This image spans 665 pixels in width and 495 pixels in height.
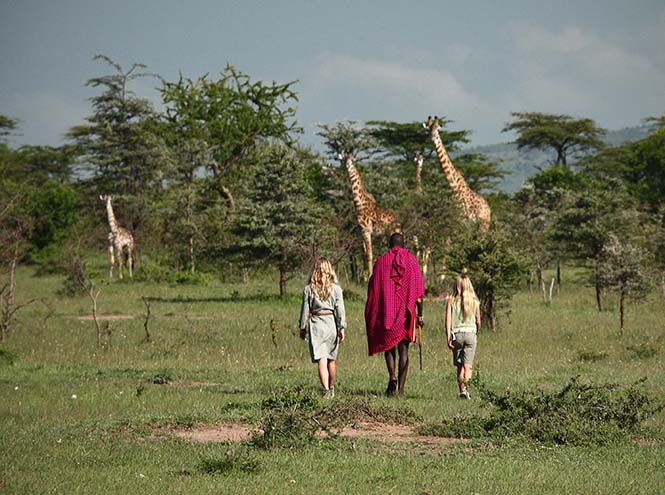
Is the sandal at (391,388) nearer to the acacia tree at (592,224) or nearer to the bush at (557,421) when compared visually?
the bush at (557,421)

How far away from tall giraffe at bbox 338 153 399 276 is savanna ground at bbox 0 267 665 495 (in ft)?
19.1

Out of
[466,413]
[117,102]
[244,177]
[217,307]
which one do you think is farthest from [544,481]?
[117,102]

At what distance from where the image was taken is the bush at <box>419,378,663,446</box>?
336 inches

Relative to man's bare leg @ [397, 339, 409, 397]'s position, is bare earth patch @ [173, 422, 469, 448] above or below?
below

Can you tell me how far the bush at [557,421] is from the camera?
28.0 ft

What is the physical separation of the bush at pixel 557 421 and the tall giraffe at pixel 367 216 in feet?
60.3

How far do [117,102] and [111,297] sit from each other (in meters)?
22.7

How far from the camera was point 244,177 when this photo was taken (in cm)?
4131

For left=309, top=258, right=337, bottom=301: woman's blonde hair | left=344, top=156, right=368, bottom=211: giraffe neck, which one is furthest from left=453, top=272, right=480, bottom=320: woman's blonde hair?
left=344, top=156, right=368, bottom=211: giraffe neck

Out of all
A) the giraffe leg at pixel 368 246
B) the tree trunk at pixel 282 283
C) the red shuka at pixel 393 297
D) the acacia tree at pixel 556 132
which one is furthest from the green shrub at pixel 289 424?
the acacia tree at pixel 556 132

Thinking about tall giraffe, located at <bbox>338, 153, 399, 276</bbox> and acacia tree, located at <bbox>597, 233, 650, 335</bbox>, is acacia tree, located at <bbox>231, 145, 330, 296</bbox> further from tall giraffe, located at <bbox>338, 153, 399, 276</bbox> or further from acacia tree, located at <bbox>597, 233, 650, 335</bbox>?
acacia tree, located at <bbox>597, 233, 650, 335</bbox>

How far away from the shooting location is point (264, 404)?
29.3ft

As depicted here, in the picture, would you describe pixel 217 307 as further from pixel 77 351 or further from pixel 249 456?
pixel 249 456

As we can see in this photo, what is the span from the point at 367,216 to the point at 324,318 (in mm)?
17210
